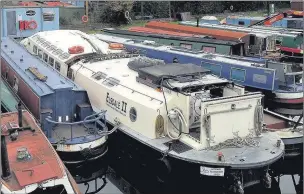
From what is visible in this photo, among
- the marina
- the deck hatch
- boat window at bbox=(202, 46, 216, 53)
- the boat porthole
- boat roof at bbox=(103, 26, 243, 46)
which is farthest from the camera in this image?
boat roof at bbox=(103, 26, 243, 46)

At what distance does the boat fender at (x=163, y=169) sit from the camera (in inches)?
440

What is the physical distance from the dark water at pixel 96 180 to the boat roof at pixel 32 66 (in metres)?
2.22

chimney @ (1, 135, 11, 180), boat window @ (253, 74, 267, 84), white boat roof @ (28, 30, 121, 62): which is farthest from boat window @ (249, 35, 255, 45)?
chimney @ (1, 135, 11, 180)

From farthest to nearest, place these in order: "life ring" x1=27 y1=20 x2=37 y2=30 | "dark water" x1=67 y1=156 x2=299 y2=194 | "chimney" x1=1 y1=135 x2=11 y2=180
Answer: "life ring" x1=27 y1=20 x2=37 y2=30 < "dark water" x1=67 y1=156 x2=299 y2=194 < "chimney" x1=1 y1=135 x2=11 y2=180

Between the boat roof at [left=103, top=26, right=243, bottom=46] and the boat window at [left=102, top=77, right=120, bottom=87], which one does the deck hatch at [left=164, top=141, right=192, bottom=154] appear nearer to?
the boat window at [left=102, top=77, right=120, bottom=87]

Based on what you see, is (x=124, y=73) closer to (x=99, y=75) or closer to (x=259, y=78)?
(x=99, y=75)

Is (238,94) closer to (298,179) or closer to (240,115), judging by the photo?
(240,115)

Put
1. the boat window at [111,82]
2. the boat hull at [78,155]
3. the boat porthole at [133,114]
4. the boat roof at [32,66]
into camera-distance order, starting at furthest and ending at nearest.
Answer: the boat window at [111,82], the boat roof at [32,66], the boat porthole at [133,114], the boat hull at [78,155]

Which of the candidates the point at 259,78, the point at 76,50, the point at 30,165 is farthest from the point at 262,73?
the point at 30,165

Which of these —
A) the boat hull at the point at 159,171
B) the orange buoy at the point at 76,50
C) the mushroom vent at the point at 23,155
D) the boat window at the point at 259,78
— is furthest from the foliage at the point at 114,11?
the mushroom vent at the point at 23,155

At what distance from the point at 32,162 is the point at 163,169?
353 centimetres

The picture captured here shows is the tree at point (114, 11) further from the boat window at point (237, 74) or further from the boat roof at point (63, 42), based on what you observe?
the boat window at point (237, 74)

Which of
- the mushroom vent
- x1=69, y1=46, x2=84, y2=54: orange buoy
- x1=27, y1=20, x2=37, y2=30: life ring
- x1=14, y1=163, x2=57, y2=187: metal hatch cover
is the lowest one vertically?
x1=14, y1=163, x2=57, y2=187: metal hatch cover

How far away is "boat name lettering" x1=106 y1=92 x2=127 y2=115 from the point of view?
42.2 ft
